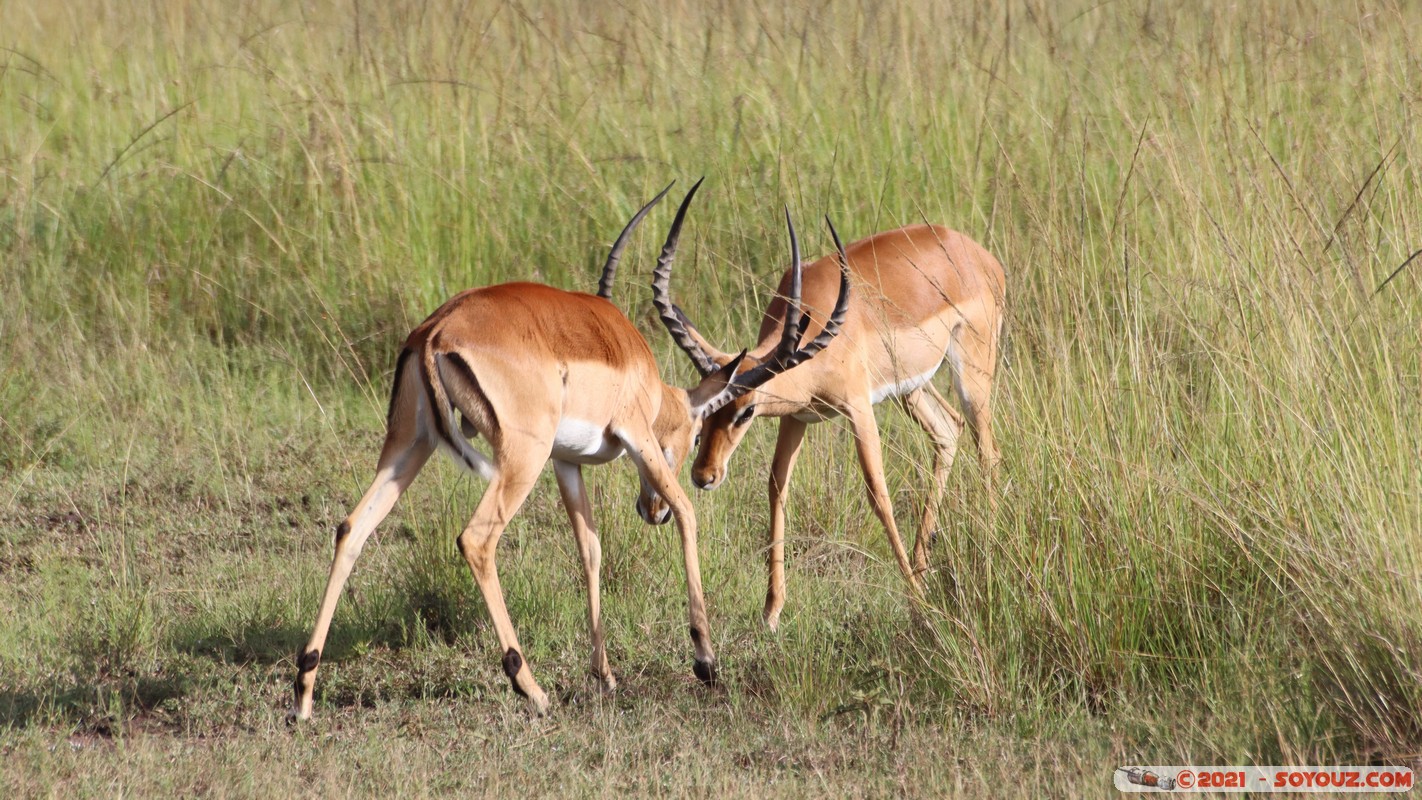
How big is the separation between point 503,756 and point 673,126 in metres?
5.03

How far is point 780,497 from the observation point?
18.0 ft

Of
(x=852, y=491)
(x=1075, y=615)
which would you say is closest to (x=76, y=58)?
(x=852, y=491)

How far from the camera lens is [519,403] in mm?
4152

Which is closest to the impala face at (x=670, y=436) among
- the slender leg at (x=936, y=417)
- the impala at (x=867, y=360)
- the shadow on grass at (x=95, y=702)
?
the impala at (x=867, y=360)

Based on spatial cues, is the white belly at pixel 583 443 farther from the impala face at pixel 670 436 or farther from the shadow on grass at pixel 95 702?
the shadow on grass at pixel 95 702

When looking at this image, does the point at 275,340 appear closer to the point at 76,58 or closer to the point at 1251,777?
the point at 76,58

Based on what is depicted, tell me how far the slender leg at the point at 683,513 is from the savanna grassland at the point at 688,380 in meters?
0.14

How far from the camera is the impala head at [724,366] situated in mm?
4887

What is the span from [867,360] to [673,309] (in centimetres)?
100

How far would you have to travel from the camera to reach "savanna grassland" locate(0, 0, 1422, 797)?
375 cm

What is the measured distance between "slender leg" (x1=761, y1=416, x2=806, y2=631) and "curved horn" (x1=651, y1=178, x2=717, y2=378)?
57cm

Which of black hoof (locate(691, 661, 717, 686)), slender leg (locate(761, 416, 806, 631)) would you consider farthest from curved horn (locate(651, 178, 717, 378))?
black hoof (locate(691, 661, 717, 686))

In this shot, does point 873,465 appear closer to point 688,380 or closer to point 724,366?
point 724,366

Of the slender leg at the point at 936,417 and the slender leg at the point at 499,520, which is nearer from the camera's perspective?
the slender leg at the point at 499,520
